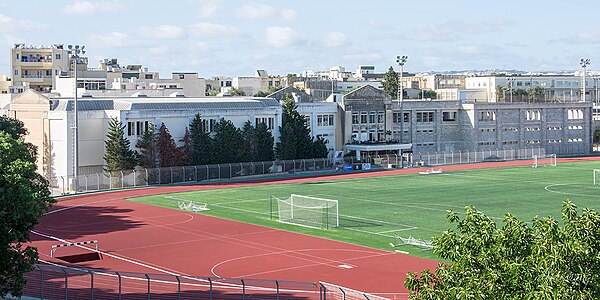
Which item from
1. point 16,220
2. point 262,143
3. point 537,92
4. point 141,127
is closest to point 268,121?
point 262,143

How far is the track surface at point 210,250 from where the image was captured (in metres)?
42.6

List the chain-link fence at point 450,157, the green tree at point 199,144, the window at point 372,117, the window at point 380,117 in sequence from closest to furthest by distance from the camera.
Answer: the green tree at point 199,144 < the chain-link fence at point 450,157 < the window at point 372,117 < the window at point 380,117

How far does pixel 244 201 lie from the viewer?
236 feet

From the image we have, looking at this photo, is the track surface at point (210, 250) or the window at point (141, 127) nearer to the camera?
the track surface at point (210, 250)

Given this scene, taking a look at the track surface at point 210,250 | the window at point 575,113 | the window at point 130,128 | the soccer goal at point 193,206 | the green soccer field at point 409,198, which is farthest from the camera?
the window at point 575,113

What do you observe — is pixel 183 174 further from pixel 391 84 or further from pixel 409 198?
pixel 391 84

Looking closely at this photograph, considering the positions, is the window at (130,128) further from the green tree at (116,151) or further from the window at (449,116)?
the window at (449,116)

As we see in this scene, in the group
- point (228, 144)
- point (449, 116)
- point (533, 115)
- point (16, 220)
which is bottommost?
point (16, 220)

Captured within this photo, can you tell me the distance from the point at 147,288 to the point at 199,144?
54131 mm

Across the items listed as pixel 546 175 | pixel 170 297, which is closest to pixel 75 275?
pixel 170 297

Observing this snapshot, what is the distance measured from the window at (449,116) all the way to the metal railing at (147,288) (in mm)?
83024

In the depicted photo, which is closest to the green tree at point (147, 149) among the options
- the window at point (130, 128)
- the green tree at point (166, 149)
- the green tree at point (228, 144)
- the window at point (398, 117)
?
the green tree at point (166, 149)

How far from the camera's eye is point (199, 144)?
89.8 m

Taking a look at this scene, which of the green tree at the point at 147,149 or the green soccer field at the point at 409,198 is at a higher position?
the green tree at the point at 147,149
